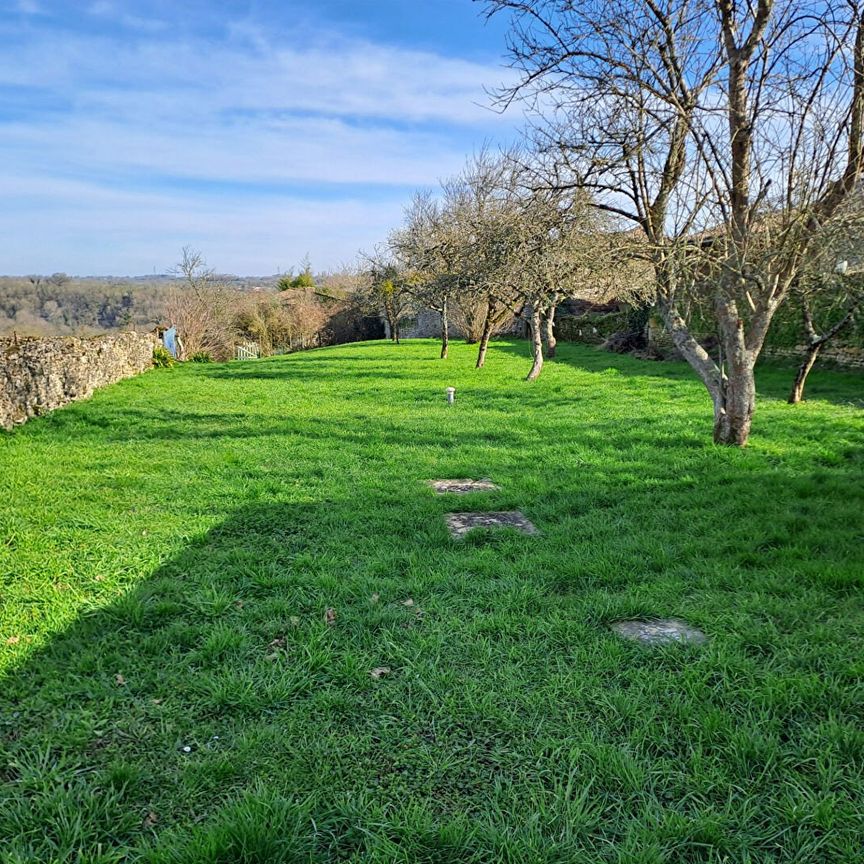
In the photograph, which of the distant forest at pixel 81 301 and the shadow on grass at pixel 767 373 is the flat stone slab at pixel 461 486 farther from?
the distant forest at pixel 81 301

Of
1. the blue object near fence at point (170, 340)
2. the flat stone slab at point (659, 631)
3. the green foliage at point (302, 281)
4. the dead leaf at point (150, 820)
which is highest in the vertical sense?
the green foliage at point (302, 281)

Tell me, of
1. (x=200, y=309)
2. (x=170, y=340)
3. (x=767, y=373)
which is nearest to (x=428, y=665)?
(x=767, y=373)

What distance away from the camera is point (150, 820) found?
1.99 meters

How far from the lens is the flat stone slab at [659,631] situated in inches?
120

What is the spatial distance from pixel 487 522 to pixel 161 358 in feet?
56.1

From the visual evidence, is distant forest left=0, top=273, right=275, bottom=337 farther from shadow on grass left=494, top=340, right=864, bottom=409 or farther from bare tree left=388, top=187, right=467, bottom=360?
shadow on grass left=494, top=340, right=864, bottom=409

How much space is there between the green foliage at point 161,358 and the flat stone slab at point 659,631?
18591 millimetres

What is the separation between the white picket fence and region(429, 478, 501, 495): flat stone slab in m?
24.5

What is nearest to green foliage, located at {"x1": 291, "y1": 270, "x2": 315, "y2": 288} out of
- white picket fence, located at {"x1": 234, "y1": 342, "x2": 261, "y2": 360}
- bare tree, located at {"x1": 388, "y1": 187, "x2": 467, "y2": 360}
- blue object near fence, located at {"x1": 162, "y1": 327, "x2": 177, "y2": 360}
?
white picket fence, located at {"x1": 234, "y1": 342, "x2": 261, "y2": 360}

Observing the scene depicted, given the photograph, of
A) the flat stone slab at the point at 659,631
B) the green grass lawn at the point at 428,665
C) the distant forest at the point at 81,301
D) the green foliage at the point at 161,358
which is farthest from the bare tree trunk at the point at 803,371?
the distant forest at the point at 81,301

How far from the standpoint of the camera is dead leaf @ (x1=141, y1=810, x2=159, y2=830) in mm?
1965

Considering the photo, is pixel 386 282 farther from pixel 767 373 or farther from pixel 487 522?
pixel 487 522

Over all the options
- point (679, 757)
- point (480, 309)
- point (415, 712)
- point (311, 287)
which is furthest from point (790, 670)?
point (311, 287)

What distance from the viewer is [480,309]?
25.1 m
